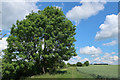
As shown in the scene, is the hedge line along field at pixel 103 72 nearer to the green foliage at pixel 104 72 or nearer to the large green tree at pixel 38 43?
the green foliage at pixel 104 72

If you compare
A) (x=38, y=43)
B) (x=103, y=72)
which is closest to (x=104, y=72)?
(x=103, y=72)

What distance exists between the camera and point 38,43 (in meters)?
23.3

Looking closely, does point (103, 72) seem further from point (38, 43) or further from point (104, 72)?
point (38, 43)

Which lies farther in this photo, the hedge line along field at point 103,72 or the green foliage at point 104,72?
the hedge line along field at point 103,72

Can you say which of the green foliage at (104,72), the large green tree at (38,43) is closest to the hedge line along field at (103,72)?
the green foliage at (104,72)

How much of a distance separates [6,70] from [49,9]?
50.8ft

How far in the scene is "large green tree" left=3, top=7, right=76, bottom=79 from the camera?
74.6 feet

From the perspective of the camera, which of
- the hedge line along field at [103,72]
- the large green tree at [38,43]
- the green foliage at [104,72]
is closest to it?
the green foliage at [104,72]

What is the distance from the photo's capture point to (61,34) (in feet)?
76.3

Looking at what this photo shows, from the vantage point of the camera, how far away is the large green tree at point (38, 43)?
22734 millimetres

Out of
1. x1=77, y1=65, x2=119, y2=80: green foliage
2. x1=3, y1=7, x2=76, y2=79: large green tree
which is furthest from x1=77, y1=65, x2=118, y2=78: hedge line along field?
x1=3, y1=7, x2=76, y2=79: large green tree

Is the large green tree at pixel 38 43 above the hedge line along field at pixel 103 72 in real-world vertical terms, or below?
above

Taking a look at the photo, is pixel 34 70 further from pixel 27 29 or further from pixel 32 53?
pixel 27 29

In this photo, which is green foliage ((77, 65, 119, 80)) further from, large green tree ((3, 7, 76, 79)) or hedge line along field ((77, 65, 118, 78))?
large green tree ((3, 7, 76, 79))
